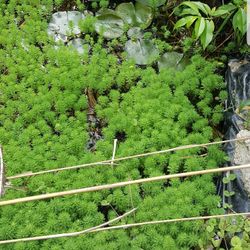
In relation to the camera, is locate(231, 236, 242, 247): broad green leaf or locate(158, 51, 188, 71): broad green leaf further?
locate(158, 51, 188, 71): broad green leaf

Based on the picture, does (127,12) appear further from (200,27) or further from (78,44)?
(200,27)

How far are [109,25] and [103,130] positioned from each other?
1.12 metres

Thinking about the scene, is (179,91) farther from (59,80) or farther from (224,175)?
(59,80)

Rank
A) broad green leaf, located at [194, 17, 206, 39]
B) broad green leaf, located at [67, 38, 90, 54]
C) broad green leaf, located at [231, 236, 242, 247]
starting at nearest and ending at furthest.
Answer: broad green leaf, located at [231, 236, 242, 247], broad green leaf, located at [194, 17, 206, 39], broad green leaf, located at [67, 38, 90, 54]

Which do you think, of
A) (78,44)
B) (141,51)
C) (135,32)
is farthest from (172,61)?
(78,44)

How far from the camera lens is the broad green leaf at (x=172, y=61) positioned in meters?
3.59

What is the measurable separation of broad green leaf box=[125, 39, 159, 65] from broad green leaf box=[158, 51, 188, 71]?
0.23 feet

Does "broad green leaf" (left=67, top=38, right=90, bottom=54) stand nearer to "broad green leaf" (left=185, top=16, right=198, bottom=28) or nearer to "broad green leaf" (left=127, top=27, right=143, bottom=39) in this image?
"broad green leaf" (left=127, top=27, right=143, bottom=39)

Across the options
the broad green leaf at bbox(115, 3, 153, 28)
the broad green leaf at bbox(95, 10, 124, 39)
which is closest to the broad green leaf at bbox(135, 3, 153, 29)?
the broad green leaf at bbox(115, 3, 153, 28)

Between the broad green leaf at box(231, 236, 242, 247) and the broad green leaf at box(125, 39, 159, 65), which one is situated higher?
the broad green leaf at box(125, 39, 159, 65)

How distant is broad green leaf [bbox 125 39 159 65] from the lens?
3641mm

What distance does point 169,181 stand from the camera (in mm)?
2990

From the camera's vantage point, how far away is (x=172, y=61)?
3613mm

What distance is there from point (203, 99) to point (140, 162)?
0.76 meters
